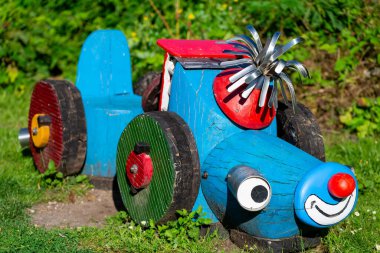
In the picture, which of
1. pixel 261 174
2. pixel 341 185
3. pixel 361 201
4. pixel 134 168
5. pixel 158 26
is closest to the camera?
pixel 341 185

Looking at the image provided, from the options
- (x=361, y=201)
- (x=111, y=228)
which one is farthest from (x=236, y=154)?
(x=361, y=201)

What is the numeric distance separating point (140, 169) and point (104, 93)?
4.65 ft

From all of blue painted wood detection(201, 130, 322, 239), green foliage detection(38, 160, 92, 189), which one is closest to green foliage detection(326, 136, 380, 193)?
blue painted wood detection(201, 130, 322, 239)

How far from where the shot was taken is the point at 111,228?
3963 mm

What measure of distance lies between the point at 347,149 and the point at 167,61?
1848 mm

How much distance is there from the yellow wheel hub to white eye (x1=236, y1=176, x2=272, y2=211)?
5.81 feet

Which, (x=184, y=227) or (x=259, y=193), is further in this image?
(x=184, y=227)

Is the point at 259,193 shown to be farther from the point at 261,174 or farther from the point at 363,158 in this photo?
the point at 363,158

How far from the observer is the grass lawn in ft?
11.9

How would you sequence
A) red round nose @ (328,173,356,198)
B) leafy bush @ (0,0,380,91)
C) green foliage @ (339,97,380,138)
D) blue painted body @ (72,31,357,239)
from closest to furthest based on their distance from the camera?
red round nose @ (328,173,356,198) → blue painted body @ (72,31,357,239) → green foliage @ (339,97,380,138) → leafy bush @ (0,0,380,91)

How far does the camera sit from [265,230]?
3.49m

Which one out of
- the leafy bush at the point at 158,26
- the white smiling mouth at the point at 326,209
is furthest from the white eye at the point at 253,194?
the leafy bush at the point at 158,26

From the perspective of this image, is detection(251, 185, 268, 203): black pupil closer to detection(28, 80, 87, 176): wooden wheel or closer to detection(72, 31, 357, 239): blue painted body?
detection(72, 31, 357, 239): blue painted body

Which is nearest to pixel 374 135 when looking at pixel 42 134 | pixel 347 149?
pixel 347 149
